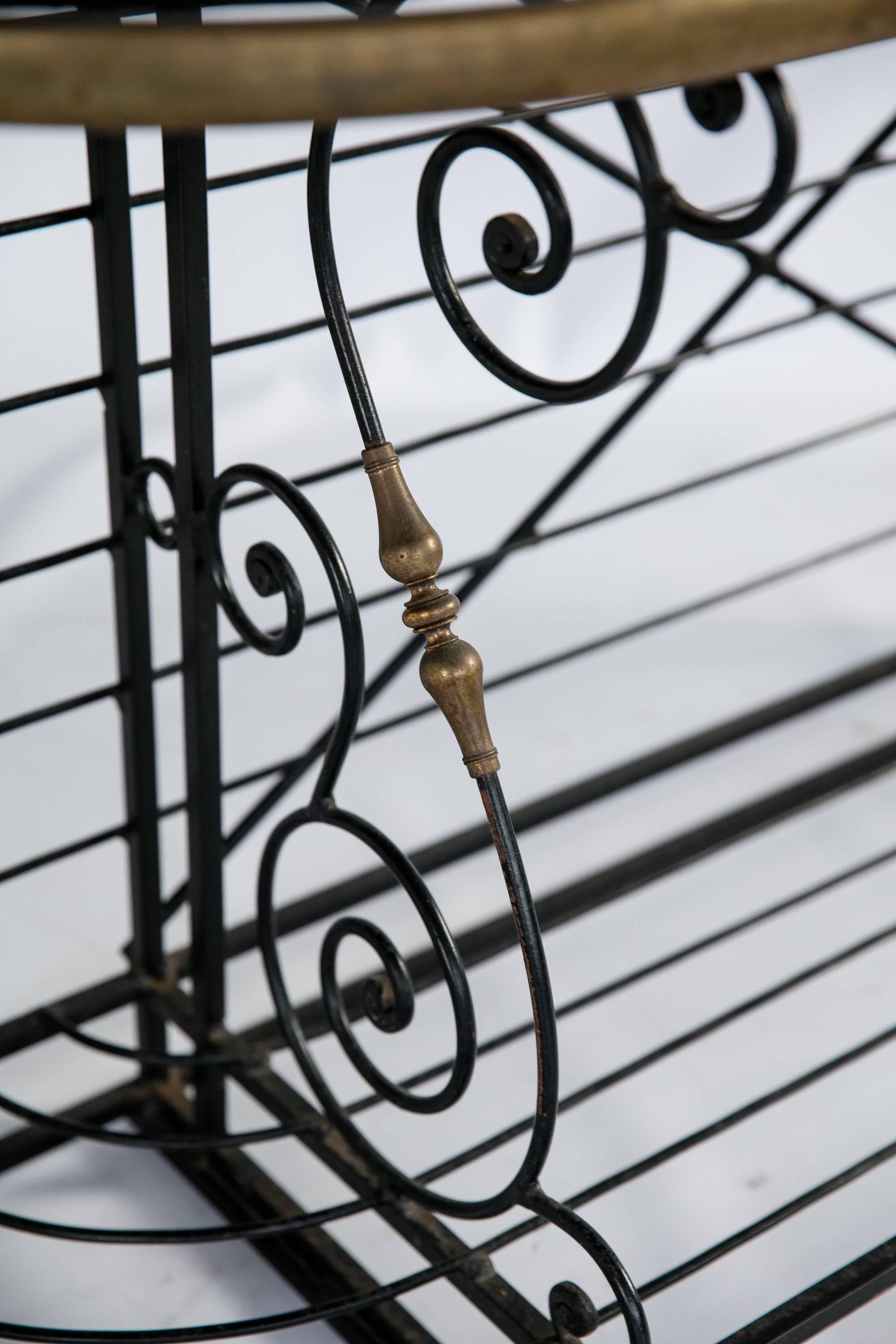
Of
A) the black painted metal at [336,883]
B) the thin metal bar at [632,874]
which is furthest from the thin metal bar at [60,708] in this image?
the thin metal bar at [632,874]

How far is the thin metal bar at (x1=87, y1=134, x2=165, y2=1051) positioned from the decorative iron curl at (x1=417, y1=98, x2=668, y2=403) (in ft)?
0.64

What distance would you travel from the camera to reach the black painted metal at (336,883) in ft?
2.29

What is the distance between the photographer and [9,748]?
1.40 metres

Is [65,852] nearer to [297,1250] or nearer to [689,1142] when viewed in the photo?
[297,1250]

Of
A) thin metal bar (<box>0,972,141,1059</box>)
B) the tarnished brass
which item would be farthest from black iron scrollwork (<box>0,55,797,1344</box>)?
thin metal bar (<box>0,972,141,1059</box>)

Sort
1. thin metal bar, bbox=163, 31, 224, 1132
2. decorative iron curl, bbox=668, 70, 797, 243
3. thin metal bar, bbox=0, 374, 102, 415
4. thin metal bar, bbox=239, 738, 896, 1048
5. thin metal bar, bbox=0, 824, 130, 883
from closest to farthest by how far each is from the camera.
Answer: decorative iron curl, bbox=668, 70, 797, 243, thin metal bar, bbox=163, 31, 224, 1132, thin metal bar, bbox=0, 374, 102, 415, thin metal bar, bbox=0, 824, 130, 883, thin metal bar, bbox=239, 738, 896, 1048

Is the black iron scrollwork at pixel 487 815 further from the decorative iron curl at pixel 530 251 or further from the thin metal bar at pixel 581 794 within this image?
the thin metal bar at pixel 581 794

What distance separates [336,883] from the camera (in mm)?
1203

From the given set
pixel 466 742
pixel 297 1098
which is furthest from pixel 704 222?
pixel 297 1098

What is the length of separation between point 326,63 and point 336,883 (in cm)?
83

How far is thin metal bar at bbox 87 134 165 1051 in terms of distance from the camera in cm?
82

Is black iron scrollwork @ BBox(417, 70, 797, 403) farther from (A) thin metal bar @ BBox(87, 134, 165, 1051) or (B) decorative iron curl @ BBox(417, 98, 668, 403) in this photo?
(A) thin metal bar @ BBox(87, 134, 165, 1051)

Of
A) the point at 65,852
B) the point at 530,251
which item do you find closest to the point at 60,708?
the point at 65,852

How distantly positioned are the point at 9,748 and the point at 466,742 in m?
0.81
